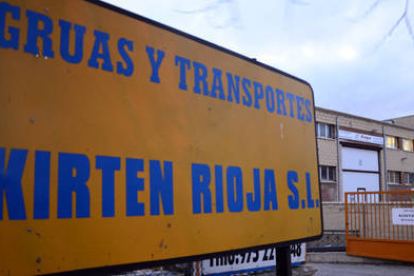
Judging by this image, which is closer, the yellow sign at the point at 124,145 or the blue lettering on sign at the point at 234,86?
the yellow sign at the point at 124,145

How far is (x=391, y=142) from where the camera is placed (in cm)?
3856

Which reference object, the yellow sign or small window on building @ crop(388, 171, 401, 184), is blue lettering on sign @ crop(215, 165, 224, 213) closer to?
the yellow sign

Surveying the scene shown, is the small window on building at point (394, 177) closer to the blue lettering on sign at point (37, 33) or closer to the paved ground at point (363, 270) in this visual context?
the paved ground at point (363, 270)

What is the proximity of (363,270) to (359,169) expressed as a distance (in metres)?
26.4

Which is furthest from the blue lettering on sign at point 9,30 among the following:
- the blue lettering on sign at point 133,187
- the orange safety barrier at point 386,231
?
the orange safety barrier at point 386,231

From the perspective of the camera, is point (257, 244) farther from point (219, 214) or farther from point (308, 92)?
point (308, 92)

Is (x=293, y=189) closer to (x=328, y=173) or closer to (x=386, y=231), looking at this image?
(x=386, y=231)

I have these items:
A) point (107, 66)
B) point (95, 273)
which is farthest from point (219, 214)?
point (107, 66)

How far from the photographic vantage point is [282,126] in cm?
285

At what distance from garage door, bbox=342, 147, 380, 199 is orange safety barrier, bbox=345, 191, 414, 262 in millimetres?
21938

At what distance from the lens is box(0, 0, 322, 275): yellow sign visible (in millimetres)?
1604

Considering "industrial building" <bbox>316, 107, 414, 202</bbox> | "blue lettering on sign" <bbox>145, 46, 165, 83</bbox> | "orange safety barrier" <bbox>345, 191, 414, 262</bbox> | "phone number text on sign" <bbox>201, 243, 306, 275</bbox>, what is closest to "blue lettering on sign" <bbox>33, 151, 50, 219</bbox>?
"blue lettering on sign" <bbox>145, 46, 165, 83</bbox>

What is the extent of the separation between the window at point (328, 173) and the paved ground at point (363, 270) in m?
21.0

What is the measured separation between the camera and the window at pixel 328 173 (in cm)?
3038
